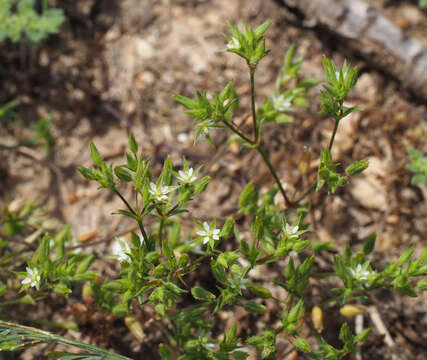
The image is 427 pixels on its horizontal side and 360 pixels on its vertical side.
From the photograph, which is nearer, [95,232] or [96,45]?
[95,232]

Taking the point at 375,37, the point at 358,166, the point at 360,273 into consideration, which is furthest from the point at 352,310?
the point at 375,37

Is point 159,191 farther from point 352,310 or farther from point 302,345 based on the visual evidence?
point 352,310

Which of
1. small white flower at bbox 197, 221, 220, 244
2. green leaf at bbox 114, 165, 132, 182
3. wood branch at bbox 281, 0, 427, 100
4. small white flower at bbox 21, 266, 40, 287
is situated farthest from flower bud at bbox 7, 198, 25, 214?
wood branch at bbox 281, 0, 427, 100

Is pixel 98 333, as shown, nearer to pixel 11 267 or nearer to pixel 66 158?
pixel 11 267

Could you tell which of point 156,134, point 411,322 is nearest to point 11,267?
point 156,134

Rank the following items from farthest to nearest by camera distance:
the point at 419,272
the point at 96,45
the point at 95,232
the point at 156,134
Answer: the point at 96,45 → the point at 156,134 → the point at 95,232 → the point at 419,272
